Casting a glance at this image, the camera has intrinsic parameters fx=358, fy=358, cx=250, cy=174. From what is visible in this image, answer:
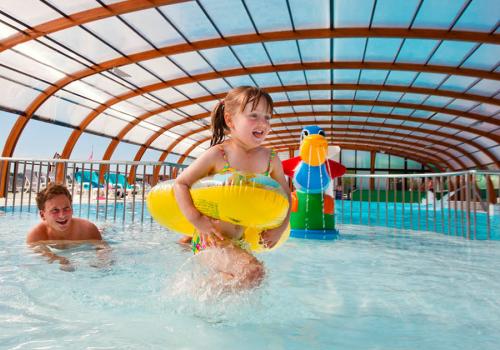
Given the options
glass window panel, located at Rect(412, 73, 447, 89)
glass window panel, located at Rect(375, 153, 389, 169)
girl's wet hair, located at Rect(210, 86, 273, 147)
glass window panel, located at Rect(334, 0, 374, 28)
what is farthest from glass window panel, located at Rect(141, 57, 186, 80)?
glass window panel, located at Rect(375, 153, 389, 169)

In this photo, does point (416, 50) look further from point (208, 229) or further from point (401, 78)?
point (208, 229)

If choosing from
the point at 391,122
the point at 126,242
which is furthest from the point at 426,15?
the point at 391,122

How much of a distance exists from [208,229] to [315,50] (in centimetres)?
1239

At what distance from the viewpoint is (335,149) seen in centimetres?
557

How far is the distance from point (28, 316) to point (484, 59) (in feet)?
49.7

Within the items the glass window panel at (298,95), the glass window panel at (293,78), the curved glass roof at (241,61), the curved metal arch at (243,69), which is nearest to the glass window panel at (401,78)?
the curved glass roof at (241,61)

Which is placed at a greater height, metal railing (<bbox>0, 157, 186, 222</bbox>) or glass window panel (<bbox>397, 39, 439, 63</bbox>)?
glass window panel (<bbox>397, 39, 439, 63</bbox>)

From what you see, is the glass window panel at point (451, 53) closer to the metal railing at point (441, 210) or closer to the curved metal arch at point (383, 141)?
the metal railing at point (441, 210)

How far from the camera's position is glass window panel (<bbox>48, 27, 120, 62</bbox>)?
35.8 ft

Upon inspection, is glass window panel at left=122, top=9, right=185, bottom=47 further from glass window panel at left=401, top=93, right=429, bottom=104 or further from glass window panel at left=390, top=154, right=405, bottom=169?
glass window panel at left=390, top=154, right=405, bottom=169

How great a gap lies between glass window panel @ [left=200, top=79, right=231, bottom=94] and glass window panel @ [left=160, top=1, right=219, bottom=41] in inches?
166

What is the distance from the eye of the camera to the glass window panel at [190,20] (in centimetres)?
993

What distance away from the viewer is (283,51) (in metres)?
13.2

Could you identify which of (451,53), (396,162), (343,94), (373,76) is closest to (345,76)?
(373,76)
